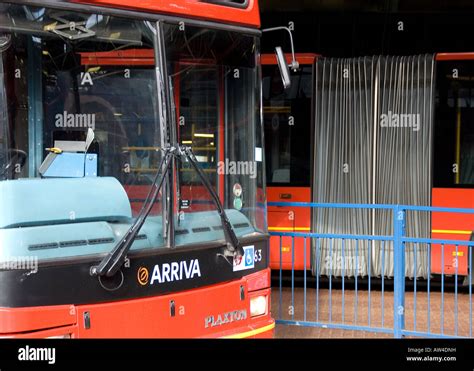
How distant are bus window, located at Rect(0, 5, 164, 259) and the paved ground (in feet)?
11.0

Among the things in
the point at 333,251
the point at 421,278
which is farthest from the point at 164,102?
the point at 421,278

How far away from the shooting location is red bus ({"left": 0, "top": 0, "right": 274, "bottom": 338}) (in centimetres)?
385

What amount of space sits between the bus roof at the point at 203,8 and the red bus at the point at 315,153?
13.0 feet

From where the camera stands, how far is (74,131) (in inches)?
166

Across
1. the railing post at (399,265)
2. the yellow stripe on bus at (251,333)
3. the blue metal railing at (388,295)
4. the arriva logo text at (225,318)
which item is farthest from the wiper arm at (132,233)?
the railing post at (399,265)

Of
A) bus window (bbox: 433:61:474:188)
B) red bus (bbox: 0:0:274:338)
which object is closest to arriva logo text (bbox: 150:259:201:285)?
red bus (bbox: 0:0:274:338)

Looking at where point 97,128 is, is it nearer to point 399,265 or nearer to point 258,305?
point 258,305

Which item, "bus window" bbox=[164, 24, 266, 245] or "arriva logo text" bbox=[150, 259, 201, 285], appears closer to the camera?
"arriva logo text" bbox=[150, 259, 201, 285]

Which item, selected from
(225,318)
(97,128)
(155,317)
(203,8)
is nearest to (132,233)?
(155,317)

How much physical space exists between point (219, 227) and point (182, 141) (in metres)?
0.62

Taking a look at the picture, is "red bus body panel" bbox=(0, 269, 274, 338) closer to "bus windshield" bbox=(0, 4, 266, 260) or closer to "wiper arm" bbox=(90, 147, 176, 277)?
"wiper arm" bbox=(90, 147, 176, 277)

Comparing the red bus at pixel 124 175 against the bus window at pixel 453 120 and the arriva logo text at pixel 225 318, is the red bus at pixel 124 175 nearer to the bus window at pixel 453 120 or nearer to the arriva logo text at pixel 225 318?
the arriva logo text at pixel 225 318

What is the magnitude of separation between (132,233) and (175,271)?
1.43 ft

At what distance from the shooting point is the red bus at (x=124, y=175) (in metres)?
3.85
